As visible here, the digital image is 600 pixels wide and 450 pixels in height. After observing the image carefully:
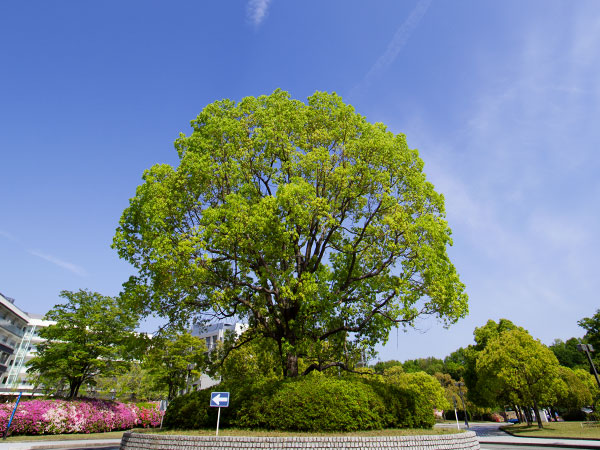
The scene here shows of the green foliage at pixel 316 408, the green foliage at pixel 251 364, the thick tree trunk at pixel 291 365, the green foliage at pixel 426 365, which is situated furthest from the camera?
the green foliage at pixel 426 365

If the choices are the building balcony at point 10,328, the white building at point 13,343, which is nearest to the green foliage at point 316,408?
the white building at point 13,343

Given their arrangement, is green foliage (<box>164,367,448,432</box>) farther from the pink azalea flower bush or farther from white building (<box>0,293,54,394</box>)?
white building (<box>0,293,54,394</box>)

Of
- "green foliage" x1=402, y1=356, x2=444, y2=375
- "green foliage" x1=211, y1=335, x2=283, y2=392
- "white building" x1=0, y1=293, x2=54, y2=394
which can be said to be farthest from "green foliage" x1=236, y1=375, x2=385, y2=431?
"green foliage" x1=402, y1=356, x2=444, y2=375

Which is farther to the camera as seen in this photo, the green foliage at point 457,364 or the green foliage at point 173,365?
the green foliage at point 457,364

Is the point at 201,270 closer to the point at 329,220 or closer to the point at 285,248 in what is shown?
the point at 285,248

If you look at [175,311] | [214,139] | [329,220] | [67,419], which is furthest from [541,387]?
[67,419]

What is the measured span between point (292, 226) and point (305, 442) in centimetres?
724

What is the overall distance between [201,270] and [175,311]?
15.9 feet

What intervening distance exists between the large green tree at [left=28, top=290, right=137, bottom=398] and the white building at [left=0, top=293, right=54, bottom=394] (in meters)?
11.0

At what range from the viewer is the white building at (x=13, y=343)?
4284cm

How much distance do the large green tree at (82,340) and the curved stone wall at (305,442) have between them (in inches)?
652

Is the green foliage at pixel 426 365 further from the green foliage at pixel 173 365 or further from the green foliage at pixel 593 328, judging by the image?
the green foliage at pixel 173 365

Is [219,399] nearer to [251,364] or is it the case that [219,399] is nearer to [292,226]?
[292,226]

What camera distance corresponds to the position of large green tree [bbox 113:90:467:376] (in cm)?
1220
